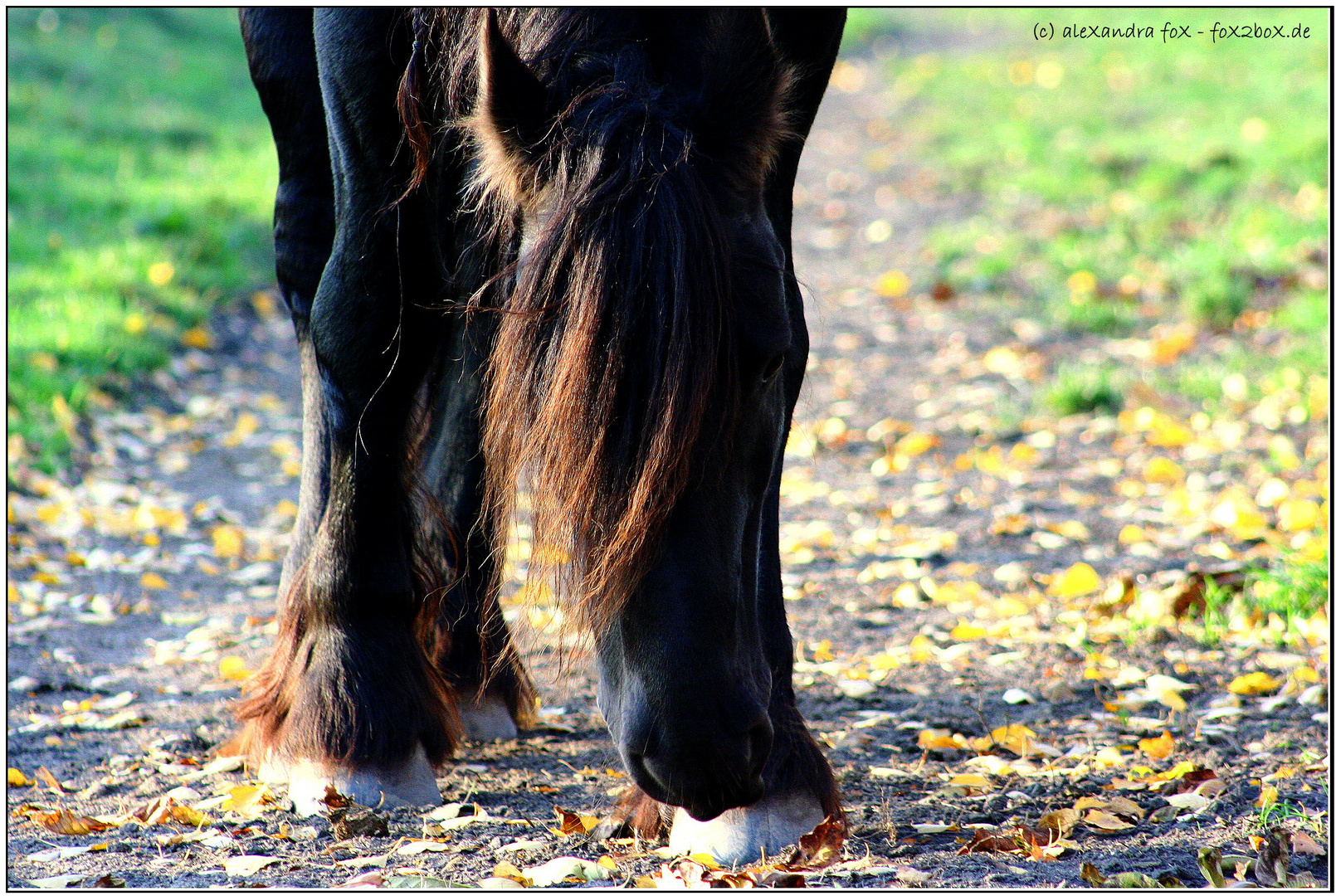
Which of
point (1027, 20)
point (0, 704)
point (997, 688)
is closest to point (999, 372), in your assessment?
point (997, 688)

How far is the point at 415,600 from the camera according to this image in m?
2.73

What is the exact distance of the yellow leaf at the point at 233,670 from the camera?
3.33 metres

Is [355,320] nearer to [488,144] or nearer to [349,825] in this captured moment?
[488,144]

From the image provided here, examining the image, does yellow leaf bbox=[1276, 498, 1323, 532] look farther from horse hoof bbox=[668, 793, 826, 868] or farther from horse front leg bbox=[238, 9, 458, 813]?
horse front leg bbox=[238, 9, 458, 813]

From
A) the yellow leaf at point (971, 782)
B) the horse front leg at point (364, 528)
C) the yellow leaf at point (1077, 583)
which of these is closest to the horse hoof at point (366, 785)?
the horse front leg at point (364, 528)

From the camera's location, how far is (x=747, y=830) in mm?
2229

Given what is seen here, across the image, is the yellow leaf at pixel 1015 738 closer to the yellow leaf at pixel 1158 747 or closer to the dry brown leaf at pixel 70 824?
the yellow leaf at pixel 1158 747

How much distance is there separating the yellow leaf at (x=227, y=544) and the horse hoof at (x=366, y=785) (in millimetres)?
2008

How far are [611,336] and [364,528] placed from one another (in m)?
1.16

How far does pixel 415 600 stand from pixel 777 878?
1.07 m

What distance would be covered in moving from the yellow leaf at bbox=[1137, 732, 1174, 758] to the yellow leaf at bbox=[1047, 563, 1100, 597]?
3.36 ft

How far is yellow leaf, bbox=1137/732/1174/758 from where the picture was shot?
265 centimetres

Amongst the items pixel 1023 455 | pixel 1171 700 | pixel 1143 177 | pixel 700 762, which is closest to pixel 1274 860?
pixel 1171 700

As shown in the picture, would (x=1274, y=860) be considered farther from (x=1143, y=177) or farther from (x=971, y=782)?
(x=1143, y=177)
